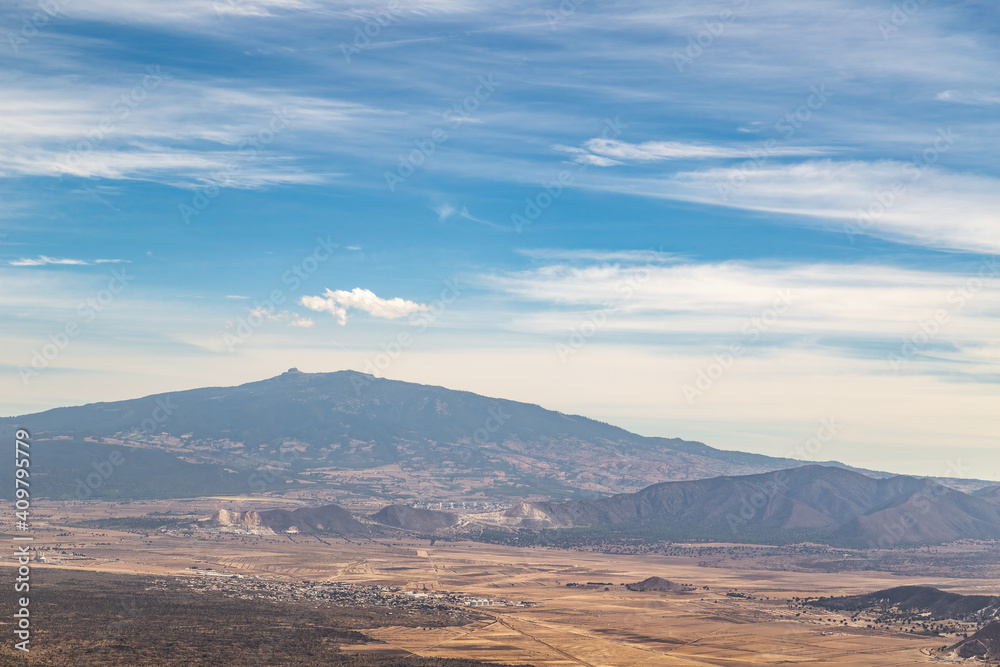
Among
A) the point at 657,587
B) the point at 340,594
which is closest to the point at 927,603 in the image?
the point at 657,587

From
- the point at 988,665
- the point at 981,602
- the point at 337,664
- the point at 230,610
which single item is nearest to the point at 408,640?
the point at 337,664

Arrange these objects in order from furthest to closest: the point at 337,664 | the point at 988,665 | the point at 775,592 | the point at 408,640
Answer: the point at 775,592 < the point at 408,640 < the point at 988,665 < the point at 337,664

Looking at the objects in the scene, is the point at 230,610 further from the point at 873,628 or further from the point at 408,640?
the point at 873,628

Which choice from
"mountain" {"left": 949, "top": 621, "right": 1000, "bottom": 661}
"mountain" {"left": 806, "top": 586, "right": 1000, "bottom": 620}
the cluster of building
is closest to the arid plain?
the cluster of building

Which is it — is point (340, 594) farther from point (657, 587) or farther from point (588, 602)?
point (657, 587)

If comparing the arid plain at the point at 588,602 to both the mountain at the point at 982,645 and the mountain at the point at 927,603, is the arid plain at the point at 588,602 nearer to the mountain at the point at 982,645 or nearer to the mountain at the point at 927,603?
the mountain at the point at 982,645

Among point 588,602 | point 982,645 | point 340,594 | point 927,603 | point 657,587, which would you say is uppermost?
point 927,603

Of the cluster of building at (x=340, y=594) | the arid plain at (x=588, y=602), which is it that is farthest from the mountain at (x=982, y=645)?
the cluster of building at (x=340, y=594)

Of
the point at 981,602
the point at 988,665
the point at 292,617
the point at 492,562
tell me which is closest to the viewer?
the point at 988,665
